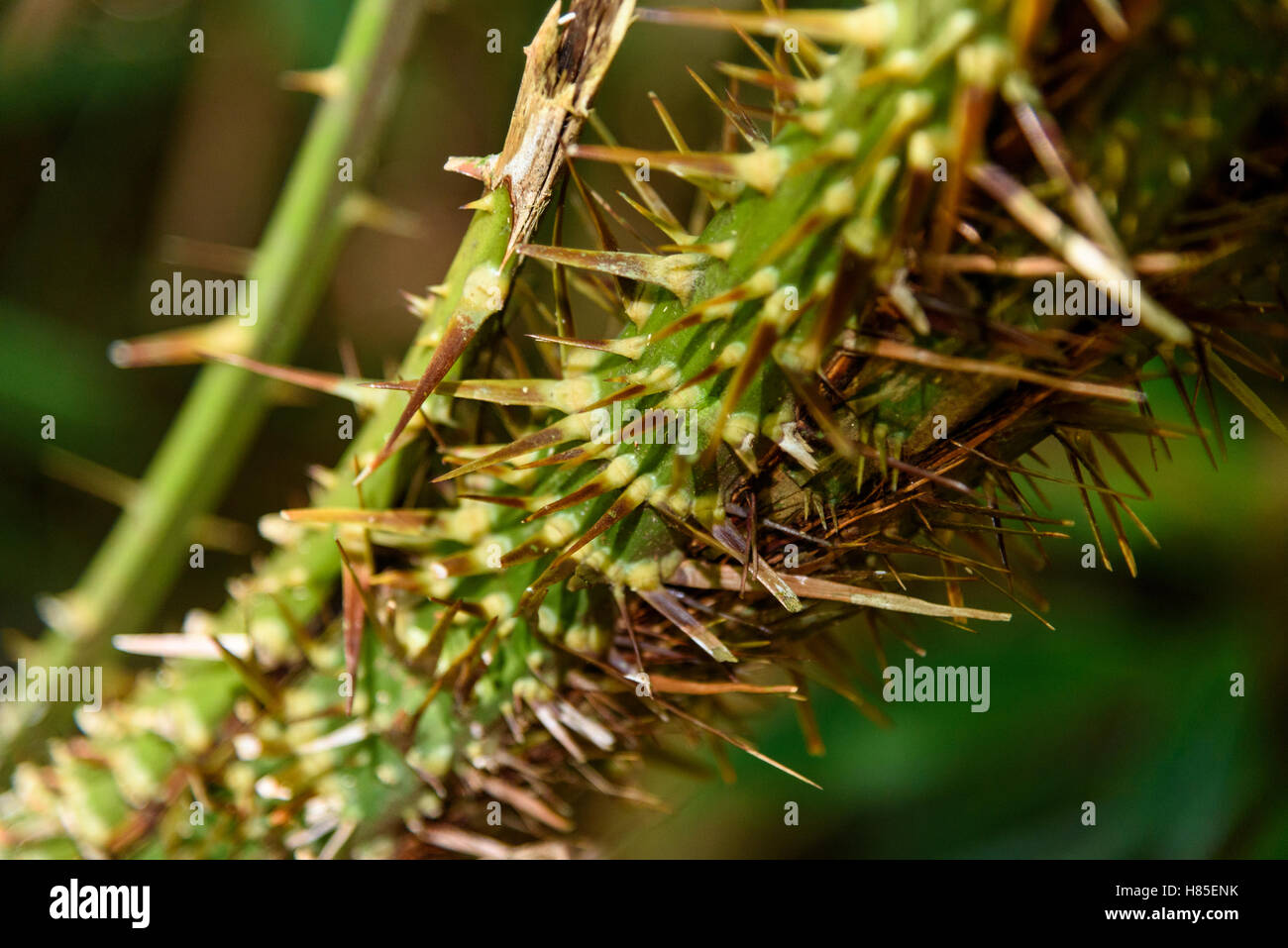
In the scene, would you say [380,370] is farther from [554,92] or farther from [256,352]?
[554,92]

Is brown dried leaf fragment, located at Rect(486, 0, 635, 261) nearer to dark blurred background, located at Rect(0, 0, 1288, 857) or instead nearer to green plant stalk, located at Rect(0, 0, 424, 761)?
green plant stalk, located at Rect(0, 0, 424, 761)

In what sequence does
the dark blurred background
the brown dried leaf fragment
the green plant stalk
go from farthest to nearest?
the dark blurred background
the green plant stalk
the brown dried leaf fragment

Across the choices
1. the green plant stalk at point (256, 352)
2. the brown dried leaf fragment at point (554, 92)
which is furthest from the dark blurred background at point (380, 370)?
the brown dried leaf fragment at point (554, 92)

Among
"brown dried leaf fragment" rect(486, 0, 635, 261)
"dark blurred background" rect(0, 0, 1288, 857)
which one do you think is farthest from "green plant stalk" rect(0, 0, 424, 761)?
"dark blurred background" rect(0, 0, 1288, 857)

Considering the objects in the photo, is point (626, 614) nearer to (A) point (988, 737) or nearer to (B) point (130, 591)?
(B) point (130, 591)

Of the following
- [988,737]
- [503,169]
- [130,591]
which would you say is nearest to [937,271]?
[503,169]

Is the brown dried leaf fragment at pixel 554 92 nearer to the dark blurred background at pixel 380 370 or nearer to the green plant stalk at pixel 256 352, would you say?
the green plant stalk at pixel 256 352

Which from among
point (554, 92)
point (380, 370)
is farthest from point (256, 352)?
point (380, 370)
